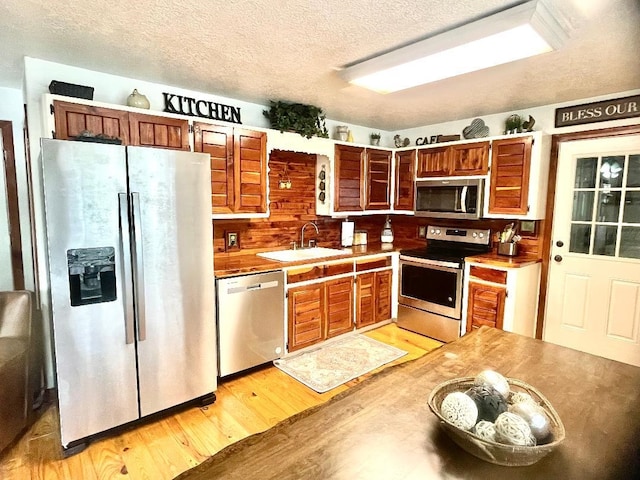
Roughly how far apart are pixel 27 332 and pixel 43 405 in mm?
652

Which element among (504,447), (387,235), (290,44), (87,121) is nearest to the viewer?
(504,447)

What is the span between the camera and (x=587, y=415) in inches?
42.8

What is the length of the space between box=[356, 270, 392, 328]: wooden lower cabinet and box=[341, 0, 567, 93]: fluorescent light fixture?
2.03 m

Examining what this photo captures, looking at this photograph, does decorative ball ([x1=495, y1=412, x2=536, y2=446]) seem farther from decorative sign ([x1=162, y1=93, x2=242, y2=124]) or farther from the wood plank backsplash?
decorative sign ([x1=162, y1=93, x2=242, y2=124])

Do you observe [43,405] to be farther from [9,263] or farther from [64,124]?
[64,124]

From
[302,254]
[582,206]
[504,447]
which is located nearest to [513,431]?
[504,447]

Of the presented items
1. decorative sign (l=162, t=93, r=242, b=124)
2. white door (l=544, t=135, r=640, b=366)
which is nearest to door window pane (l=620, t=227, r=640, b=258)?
white door (l=544, t=135, r=640, b=366)

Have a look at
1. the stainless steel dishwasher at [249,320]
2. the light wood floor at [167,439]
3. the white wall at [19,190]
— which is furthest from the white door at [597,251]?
the white wall at [19,190]

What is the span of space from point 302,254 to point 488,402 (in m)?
2.76

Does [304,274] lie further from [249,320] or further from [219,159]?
[219,159]

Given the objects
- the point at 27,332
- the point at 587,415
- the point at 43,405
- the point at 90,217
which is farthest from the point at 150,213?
the point at 587,415

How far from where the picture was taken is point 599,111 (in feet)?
10.1

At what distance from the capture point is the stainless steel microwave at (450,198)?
141 inches

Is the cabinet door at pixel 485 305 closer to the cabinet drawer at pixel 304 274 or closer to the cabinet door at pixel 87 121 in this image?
the cabinet drawer at pixel 304 274
